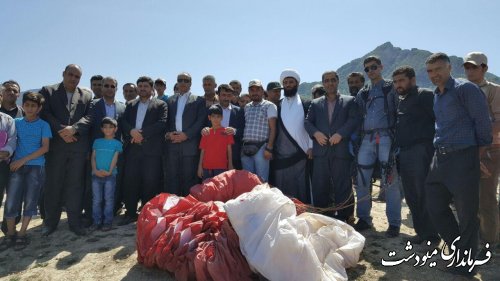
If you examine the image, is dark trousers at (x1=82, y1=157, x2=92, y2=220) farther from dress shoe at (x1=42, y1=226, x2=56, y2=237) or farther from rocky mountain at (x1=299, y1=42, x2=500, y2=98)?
rocky mountain at (x1=299, y1=42, x2=500, y2=98)

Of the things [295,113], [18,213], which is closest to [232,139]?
[295,113]

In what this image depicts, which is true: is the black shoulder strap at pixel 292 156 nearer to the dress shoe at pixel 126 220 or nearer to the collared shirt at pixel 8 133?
the dress shoe at pixel 126 220

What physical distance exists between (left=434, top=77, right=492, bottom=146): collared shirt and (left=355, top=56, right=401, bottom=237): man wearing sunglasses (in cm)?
100

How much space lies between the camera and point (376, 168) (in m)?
5.14

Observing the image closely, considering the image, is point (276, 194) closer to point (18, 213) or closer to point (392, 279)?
point (392, 279)

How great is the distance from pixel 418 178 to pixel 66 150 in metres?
5.21

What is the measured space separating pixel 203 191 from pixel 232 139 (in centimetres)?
135

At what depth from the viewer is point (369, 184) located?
16.9 feet

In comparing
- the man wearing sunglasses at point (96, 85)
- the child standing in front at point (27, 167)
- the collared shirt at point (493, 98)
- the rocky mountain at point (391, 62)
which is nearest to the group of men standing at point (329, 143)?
the collared shirt at point (493, 98)

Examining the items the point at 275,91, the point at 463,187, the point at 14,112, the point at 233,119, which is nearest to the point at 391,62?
the point at 275,91

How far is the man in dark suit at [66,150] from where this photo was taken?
5.21 m

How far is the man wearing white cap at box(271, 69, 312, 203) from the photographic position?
18.5 feet

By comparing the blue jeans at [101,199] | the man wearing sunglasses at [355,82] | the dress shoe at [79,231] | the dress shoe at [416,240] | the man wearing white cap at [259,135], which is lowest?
the dress shoe at [416,240]

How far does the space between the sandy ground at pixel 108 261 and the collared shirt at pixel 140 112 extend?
72.2 inches
